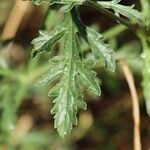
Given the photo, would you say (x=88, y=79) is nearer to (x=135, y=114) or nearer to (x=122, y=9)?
(x=122, y=9)

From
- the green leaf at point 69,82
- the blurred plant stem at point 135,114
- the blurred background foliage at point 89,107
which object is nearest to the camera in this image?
the green leaf at point 69,82

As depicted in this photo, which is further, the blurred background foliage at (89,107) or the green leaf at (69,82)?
the blurred background foliage at (89,107)

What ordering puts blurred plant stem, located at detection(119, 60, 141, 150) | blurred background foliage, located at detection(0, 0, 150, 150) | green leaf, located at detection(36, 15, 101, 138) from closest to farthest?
green leaf, located at detection(36, 15, 101, 138) < blurred plant stem, located at detection(119, 60, 141, 150) < blurred background foliage, located at detection(0, 0, 150, 150)

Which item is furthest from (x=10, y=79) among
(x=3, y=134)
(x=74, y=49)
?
(x=74, y=49)

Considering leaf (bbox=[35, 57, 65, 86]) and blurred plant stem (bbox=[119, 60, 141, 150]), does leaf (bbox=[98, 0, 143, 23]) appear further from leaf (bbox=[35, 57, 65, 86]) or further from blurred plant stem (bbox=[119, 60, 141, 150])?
blurred plant stem (bbox=[119, 60, 141, 150])

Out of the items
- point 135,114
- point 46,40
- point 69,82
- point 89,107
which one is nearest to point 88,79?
point 69,82

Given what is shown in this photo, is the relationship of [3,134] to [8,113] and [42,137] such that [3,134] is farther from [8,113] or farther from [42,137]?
[42,137]

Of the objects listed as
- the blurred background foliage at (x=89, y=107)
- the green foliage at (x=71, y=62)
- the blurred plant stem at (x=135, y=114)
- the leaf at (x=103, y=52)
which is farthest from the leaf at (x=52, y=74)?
the blurred background foliage at (x=89, y=107)

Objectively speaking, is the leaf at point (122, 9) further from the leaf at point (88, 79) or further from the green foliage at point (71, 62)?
the leaf at point (88, 79)

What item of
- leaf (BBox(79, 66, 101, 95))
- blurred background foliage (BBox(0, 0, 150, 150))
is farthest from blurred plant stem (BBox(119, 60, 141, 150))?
leaf (BBox(79, 66, 101, 95))
